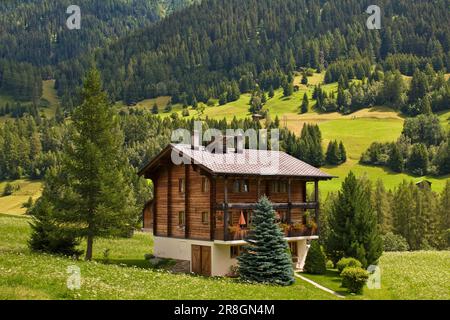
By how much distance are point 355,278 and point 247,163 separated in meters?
13.2

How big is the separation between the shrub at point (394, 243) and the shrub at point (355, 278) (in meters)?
52.2

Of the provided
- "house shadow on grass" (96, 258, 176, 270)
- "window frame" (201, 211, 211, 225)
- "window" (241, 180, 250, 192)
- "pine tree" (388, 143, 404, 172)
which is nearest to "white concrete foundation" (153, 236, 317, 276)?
"house shadow on grass" (96, 258, 176, 270)

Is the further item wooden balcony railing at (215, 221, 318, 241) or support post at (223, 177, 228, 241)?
wooden balcony railing at (215, 221, 318, 241)

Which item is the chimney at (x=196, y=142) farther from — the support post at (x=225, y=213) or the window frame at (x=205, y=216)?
the support post at (x=225, y=213)

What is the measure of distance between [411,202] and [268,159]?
2240 inches

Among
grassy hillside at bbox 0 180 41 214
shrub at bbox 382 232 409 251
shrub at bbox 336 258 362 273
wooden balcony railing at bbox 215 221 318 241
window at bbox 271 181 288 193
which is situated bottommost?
shrub at bbox 382 232 409 251

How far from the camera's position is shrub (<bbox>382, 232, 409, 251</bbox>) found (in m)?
88.4

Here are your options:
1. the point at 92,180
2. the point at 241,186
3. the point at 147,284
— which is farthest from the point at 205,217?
the point at 147,284

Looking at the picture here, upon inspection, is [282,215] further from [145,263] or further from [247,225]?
[145,263]

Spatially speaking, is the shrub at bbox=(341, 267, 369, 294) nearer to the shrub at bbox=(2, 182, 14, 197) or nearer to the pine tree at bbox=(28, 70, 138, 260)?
the pine tree at bbox=(28, 70, 138, 260)

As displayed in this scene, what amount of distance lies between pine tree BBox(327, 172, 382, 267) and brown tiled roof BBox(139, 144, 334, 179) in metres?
3.00

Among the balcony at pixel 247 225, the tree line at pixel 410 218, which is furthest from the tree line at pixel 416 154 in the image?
the balcony at pixel 247 225
